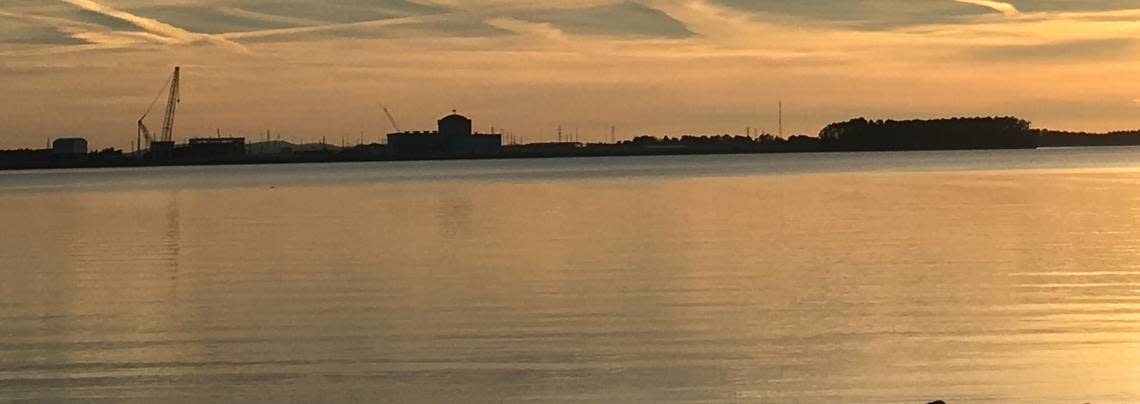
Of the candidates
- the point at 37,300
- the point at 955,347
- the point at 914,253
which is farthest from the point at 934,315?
the point at 37,300

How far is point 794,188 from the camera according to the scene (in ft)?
277

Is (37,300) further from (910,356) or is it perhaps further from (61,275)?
(910,356)

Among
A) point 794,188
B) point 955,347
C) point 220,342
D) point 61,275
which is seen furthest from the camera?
point 794,188

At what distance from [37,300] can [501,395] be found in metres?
13.0

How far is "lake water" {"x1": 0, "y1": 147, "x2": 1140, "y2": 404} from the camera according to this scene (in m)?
17.5

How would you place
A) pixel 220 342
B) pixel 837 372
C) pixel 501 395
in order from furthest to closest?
pixel 220 342 → pixel 837 372 → pixel 501 395

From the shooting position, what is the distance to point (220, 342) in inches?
838

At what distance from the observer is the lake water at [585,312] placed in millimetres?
17453

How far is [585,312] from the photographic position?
23.8 metres

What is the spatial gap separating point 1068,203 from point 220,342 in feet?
144

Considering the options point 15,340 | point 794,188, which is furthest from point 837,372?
point 794,188

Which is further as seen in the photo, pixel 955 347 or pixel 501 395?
pixel 955 347

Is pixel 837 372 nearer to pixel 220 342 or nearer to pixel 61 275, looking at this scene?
pixel 220 342

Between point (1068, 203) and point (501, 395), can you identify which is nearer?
point (501, 395)
